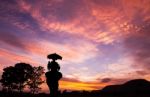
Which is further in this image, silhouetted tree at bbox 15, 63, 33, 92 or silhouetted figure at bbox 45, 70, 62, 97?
silhouetted tree at bbox 15, 63, 33, 92

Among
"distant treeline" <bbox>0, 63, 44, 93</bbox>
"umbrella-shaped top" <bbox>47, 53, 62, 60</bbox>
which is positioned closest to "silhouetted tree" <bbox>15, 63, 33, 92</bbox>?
"distant treeline" <bbox>0, 63, 44, 93</bbox>

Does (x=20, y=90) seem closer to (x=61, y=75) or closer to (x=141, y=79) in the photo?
(x=61, y=75)

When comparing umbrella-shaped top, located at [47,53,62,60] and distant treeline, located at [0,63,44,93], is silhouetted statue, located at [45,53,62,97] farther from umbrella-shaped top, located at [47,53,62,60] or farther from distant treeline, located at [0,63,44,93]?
distant treeline, located at [0,63,44,93]

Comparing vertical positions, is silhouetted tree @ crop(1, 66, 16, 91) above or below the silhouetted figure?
above

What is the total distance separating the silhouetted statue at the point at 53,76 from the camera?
34.5m

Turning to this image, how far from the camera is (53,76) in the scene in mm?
34500

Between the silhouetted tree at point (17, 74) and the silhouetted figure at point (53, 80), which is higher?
the silhouetted tree at point (17, 74)

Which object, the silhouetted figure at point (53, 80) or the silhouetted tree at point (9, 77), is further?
the silhouetted tree at point (9, 77)

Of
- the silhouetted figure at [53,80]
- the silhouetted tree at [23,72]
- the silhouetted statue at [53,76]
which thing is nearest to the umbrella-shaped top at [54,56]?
the silhouetted statue at [53,76]

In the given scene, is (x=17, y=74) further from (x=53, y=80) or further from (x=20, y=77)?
(x=53, y=80)

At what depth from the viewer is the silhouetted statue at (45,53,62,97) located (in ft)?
113

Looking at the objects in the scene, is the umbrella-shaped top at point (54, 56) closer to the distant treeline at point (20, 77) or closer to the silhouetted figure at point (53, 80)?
the silhouetted figure at point (53, 80)

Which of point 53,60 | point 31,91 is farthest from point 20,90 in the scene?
point 53,60

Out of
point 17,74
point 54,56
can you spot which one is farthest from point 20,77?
point 54,56
